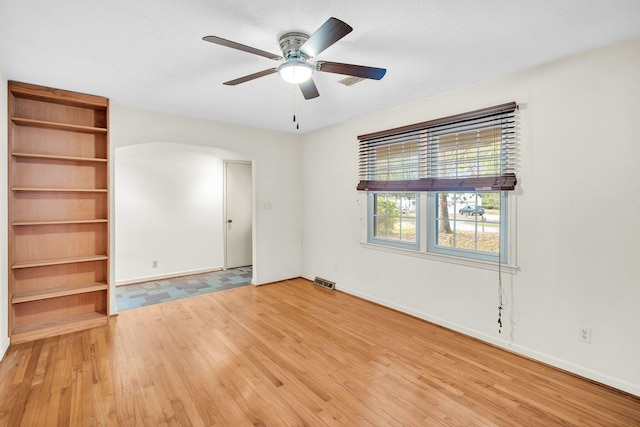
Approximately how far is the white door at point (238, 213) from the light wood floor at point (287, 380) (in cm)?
263

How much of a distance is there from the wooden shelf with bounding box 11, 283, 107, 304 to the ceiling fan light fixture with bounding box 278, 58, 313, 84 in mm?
3161

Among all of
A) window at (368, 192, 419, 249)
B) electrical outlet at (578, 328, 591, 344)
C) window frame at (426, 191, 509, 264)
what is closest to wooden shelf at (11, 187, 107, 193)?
window at (368, 192, 419, 249)

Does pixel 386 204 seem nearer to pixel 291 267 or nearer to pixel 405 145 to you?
pixel 405 145

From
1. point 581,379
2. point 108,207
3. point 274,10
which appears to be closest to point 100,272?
point 108,207

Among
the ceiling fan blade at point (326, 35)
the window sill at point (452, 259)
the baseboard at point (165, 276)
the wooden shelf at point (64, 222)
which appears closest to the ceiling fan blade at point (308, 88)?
the ceiling fan blade at point (326, 35)

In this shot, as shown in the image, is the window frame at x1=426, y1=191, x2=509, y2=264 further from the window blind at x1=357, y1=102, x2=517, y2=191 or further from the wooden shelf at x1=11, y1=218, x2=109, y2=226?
the wooden shelf at x1=11, y1=218, x2=109, y2=226

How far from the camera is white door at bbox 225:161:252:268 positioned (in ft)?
19.6

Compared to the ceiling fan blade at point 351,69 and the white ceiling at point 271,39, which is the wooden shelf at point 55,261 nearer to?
the white ceiling at point 271,39

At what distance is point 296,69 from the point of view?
2068 mm

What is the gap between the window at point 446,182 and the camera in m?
2.84

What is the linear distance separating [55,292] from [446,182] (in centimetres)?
423

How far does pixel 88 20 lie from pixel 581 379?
4.24 metres

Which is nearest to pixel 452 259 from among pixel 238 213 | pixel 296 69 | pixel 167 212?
pixel 296 69

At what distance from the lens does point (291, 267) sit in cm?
528
